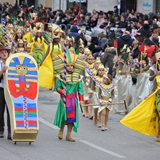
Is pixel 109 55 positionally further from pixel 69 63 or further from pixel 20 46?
pixel 69 63

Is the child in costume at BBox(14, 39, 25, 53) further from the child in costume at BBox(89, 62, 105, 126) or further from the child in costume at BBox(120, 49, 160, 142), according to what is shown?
the child in costume at BBox(120, 49, 160, 142)

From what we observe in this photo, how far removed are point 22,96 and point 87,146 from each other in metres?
1.56

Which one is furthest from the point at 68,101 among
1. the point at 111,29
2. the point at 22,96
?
the point at 111,29

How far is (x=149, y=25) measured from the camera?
2412 centimetres

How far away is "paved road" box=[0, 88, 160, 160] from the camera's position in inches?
456

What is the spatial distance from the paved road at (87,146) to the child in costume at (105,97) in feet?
0.87

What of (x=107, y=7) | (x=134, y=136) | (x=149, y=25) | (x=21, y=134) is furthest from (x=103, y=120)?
(x=107, y=7)

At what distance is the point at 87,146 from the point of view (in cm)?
1276

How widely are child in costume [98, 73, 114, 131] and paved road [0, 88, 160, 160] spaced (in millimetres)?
265

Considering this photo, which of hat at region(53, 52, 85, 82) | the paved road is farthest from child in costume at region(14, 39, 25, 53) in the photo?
hat at region(53, 52, 85, 82)

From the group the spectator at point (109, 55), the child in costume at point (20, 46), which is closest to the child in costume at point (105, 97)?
the child in costume at point (20, 46)

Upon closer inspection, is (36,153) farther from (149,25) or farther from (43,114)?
(149,25)

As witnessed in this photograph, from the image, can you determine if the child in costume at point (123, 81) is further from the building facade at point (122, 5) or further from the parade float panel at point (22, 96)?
the building facade at point (122, 5)

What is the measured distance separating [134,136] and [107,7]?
24.2 meters
